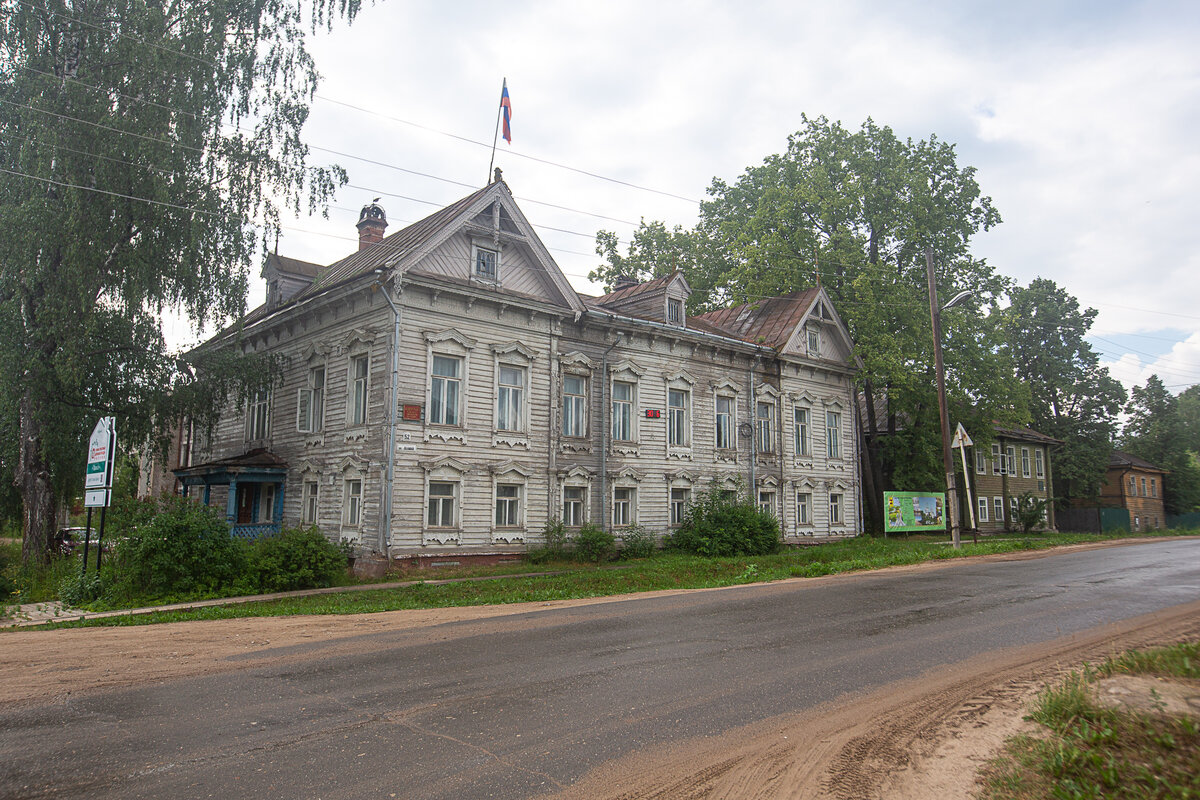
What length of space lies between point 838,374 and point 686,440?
1065cm

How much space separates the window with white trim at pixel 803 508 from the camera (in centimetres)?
3187

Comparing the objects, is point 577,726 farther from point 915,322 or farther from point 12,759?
point 915,322

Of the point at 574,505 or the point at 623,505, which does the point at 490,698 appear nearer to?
the point at 574,505

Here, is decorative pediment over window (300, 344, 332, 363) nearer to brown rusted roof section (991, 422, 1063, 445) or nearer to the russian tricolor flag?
the russian tricolor flag

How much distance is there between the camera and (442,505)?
20.2 m

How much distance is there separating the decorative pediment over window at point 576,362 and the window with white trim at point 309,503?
332 inches

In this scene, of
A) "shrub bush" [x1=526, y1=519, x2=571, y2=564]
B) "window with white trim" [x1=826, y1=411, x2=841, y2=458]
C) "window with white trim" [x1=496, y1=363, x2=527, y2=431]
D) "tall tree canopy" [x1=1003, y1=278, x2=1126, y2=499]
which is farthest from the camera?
"tall tree canopy" [x1=1003, y1=278, x2=1126, y2=499]

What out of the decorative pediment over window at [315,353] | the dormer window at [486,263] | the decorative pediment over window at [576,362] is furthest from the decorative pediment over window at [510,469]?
the decorative pediment over window at [315,353]

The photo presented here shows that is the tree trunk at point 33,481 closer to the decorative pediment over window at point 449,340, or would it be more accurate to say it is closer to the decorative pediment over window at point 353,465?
the decorative pediment over window at point 353,465

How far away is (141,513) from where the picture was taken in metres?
15.5

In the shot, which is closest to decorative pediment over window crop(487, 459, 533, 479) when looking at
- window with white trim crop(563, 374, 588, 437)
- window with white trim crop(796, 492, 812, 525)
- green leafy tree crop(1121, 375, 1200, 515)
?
window with white trim crop(563, 374, 588, 437)

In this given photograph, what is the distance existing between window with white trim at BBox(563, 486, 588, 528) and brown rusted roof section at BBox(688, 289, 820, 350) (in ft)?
33.5

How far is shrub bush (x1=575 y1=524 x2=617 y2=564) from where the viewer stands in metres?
22.4

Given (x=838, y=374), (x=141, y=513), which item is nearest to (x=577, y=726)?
(x=141, y=513)
